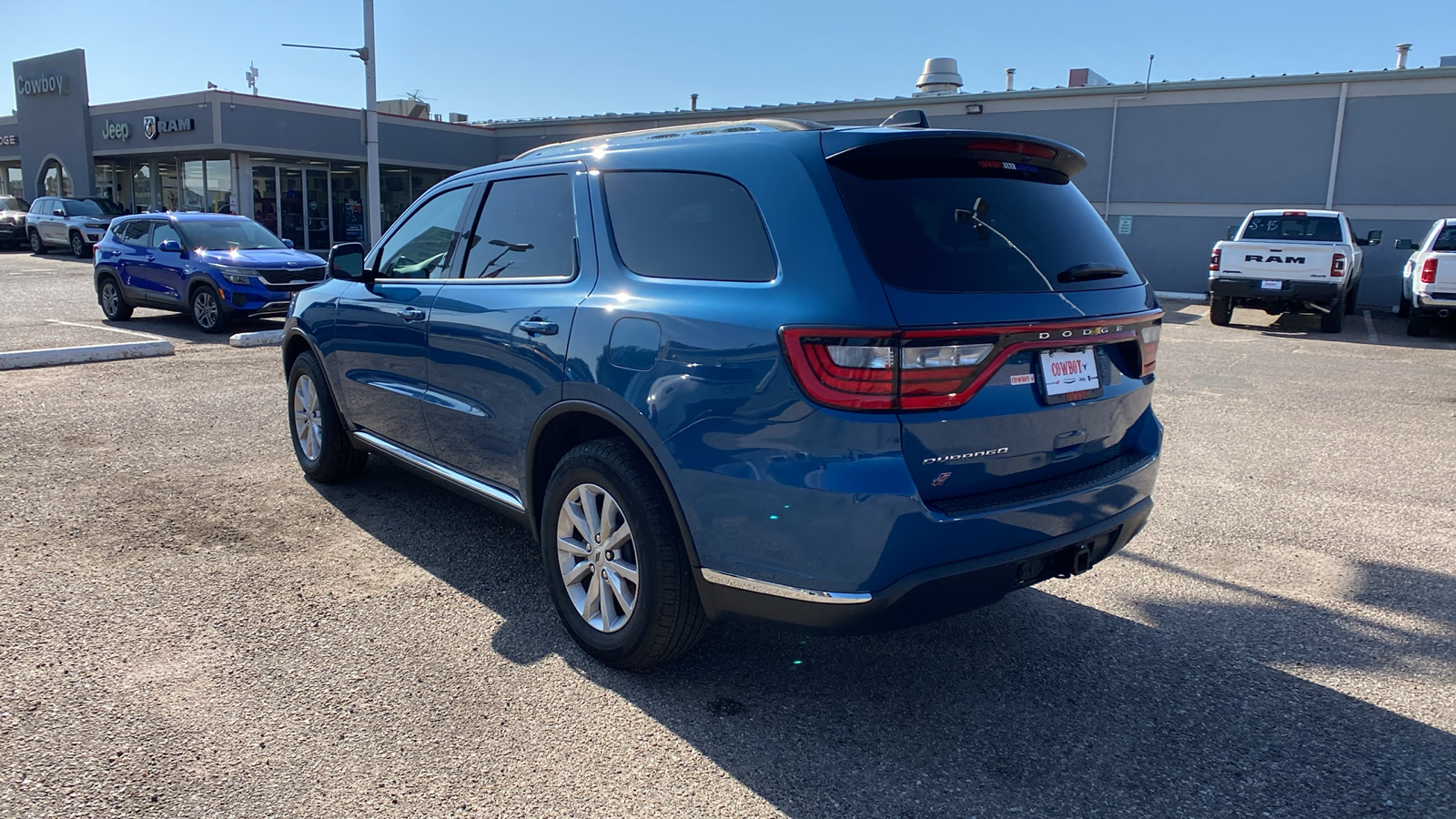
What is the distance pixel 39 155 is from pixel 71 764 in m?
41.2

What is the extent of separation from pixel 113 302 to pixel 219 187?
16889mm

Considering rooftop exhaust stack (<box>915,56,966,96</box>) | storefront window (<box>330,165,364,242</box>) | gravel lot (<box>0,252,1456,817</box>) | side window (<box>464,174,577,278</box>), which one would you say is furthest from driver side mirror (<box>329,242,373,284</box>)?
storefront window (<box>330,165,364,242</box>)

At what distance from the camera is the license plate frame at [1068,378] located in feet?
9.97

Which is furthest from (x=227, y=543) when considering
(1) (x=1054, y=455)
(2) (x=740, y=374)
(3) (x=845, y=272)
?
(1) (x=1054, y=455)

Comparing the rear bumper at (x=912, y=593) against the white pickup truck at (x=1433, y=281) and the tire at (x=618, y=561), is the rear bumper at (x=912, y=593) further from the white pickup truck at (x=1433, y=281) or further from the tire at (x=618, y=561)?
the white pickup truck at (x=1433, y=281)

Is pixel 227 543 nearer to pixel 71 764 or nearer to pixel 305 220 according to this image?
pixel 71 764

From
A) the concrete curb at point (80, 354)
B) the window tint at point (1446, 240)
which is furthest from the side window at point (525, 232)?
the window tint at point (1446, 240)

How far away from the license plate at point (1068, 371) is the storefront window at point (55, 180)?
40.1 m

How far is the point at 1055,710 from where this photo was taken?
3.30 metres

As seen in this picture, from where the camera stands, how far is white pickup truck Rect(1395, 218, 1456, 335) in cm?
1376

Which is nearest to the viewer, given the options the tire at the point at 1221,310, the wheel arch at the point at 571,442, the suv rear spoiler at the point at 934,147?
the suv rear spoiler at the point at 934,147

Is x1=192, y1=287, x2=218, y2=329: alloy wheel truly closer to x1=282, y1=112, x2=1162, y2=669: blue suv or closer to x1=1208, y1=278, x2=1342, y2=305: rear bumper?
x1=282, y1=112, x2=1162, y2=669: blue suv

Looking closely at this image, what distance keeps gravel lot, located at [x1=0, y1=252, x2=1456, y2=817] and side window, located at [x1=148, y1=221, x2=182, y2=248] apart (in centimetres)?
906

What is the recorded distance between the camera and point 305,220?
98.6ft
